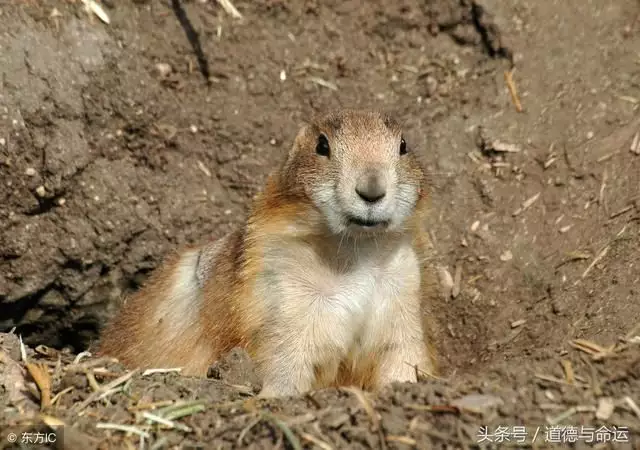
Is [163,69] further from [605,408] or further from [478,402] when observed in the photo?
[605,408]

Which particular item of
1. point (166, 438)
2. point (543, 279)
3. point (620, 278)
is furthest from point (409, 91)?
point (166, 438)

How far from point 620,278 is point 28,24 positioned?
5019mm

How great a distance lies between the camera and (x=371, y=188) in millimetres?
5328

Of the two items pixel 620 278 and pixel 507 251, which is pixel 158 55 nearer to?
pixel 507 251

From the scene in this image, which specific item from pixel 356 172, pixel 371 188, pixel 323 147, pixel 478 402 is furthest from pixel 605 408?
pixel 323 147

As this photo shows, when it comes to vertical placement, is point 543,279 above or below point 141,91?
below

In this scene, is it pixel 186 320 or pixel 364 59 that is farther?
pixel 364 59

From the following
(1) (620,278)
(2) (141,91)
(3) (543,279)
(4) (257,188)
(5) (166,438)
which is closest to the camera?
(5) (166,438)

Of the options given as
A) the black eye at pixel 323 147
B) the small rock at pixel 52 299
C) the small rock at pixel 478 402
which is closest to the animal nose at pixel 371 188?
the black eye at pixel 323 147

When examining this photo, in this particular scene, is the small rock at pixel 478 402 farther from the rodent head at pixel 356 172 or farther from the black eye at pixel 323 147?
the black eye at pixel 323 147

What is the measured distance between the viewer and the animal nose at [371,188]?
17.5 feet

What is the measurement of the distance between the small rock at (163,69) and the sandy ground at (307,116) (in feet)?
0.07

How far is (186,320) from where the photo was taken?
6.75 m

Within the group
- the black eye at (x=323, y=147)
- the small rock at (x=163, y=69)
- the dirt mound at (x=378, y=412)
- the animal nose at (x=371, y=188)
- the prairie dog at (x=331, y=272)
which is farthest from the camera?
the small rock at (x=163, y=69)
